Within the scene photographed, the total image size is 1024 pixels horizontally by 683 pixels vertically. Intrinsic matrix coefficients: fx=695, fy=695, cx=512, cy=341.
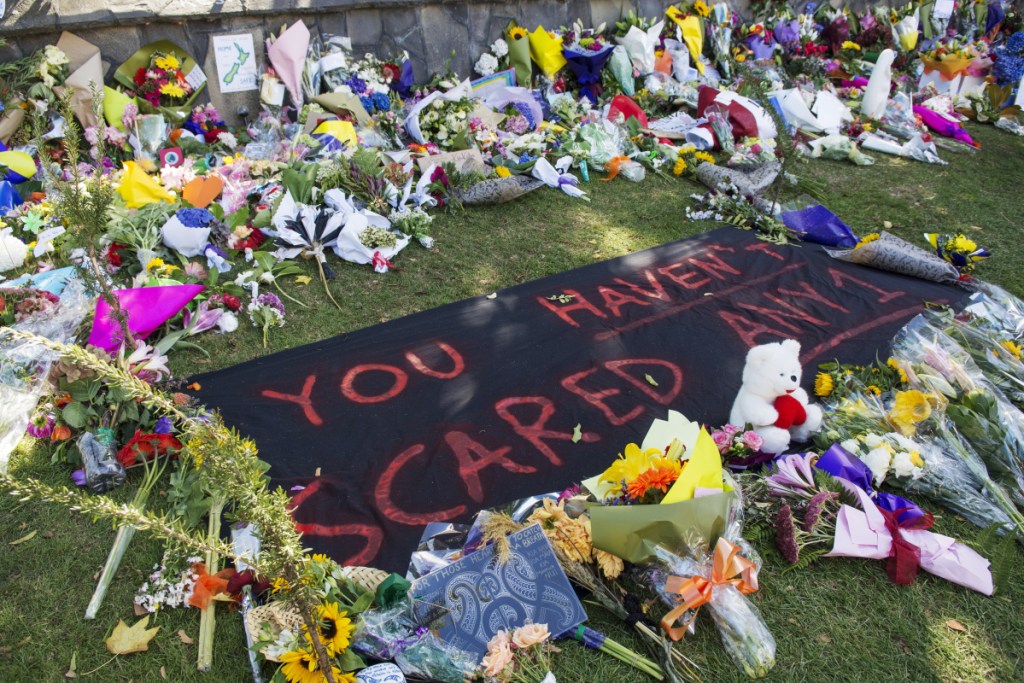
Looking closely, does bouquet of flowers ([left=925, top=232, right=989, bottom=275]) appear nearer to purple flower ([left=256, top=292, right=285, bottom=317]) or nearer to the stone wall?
purple flower ([left=256, top=292, right=285, bottom=317])

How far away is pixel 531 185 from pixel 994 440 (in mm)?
3326

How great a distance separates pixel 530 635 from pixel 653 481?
635 millimetres

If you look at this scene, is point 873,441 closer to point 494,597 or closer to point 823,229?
point 494,597

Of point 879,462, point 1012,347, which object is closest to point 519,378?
point 879,462

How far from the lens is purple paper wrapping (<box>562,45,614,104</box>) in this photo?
694 cm

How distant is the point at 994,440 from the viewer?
9.14 ft

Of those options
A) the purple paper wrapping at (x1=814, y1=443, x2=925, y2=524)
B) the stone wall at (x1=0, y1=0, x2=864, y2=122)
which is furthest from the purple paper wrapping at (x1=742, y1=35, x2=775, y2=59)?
the purple paper wrapping at (x1=814, y1=443, x2=925, y2=524)

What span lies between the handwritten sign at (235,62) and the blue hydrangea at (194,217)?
2052 mm

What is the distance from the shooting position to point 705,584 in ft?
6.94

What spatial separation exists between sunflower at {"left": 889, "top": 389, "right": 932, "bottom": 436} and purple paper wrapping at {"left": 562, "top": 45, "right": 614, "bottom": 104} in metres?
Answer: 5.05

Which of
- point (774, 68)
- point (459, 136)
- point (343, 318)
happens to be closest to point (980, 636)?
point (343, 318)

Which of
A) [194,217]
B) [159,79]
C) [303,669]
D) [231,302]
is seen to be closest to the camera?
[303,669]

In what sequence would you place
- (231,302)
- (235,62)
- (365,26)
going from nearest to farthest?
(231,302)
(235,62)
(365,26)

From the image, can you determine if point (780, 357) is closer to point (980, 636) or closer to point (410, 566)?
point (980, 636)
